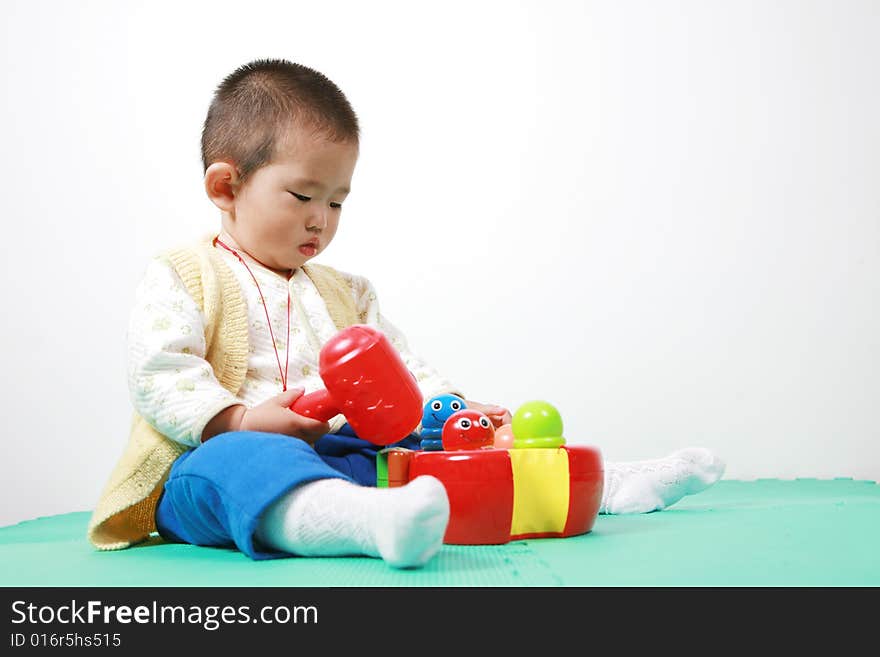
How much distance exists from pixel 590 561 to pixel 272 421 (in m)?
0.35

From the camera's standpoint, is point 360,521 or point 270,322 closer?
point 360,521

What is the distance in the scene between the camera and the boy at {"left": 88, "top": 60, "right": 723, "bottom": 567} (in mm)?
806

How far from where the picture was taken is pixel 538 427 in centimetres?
94

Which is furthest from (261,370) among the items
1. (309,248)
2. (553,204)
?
(553,204)

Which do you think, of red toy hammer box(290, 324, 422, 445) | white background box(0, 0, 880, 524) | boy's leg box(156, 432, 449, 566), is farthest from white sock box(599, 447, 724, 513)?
white background box(0, 0, 880, 524)

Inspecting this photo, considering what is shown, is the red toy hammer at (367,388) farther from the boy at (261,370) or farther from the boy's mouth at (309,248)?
the boy's mouth at (309,248)

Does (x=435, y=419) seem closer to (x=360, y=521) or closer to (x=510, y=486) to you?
(x=510, y=486)

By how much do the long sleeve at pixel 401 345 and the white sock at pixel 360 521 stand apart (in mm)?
476

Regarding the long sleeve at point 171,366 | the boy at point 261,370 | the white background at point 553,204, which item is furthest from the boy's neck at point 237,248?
the white background at point 553,204

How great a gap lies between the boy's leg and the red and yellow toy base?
0.10m

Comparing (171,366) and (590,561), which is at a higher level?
(171,366)

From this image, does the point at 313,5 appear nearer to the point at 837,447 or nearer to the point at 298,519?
the point at 837,447
